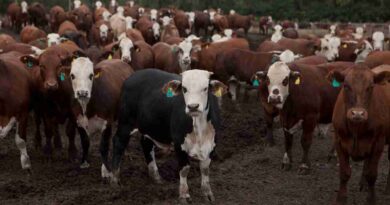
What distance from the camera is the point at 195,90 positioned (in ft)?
19.6

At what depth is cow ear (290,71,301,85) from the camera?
771 centimetres

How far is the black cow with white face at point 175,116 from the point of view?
20.0 feet

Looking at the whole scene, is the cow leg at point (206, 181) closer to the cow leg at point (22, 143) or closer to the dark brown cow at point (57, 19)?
the cow leg at point (22, 143)

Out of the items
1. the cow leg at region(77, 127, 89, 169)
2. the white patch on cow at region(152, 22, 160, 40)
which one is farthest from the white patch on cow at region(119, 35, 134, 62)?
the white patch on cow at region(152, 22, 160, 40)

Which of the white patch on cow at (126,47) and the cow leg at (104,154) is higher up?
the white patch on cow at (126,47)

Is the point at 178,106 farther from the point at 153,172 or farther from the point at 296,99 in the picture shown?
the point at 296,99

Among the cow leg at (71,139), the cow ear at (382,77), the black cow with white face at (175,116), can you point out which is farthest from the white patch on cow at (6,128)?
the cow ear at (382,77)

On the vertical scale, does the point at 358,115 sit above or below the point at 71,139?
above

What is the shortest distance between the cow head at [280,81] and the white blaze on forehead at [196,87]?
70.9 inches

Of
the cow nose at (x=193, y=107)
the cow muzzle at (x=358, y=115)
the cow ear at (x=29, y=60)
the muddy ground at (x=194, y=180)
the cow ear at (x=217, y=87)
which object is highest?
the cow ear at (x=29, y=60)

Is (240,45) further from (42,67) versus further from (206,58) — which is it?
(42,67)

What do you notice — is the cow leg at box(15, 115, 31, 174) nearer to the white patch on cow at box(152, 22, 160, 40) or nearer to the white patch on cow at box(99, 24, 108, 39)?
the white patch on cow at box(99, 24, 108, 39)

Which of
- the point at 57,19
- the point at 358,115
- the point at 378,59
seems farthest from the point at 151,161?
the point at 57,19

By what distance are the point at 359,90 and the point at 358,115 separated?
12.5 inches
